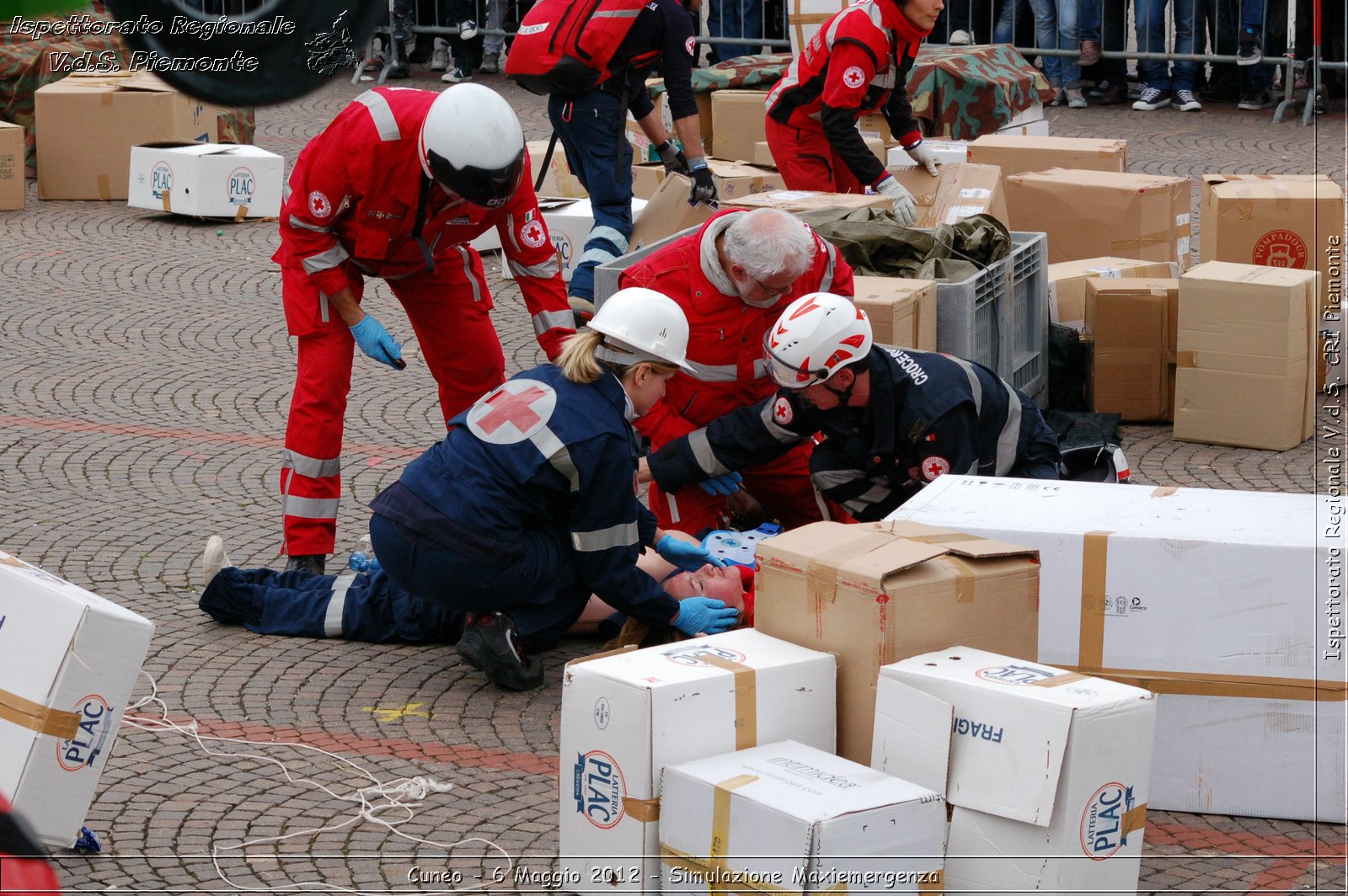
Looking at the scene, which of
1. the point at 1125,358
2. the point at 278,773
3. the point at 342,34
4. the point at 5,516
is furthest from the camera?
the point at 1125,358

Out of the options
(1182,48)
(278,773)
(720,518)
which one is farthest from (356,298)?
(1182,48)

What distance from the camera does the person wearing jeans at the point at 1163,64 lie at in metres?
12.6

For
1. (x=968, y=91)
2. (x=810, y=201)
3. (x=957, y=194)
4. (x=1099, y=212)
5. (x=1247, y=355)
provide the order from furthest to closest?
(x=968, y=91) → (x=1099, y=212) → (x=957, y=194) → (x=810, y=201) → (x=1247, y=355)

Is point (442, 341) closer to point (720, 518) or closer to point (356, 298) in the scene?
point (356, 298)

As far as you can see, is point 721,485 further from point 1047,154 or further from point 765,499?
point 1047,154

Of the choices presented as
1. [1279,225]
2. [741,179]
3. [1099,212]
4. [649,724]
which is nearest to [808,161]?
[741,179]

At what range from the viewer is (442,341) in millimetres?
5227

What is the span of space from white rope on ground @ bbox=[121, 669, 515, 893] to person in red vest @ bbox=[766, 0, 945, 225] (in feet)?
12.9

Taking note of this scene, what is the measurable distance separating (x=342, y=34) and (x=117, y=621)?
1.75m

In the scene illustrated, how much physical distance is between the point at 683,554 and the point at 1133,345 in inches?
107

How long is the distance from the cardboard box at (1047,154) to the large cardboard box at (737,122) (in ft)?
5.43

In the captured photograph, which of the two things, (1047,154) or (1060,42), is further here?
(1060,42)

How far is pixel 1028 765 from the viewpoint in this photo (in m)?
2.96

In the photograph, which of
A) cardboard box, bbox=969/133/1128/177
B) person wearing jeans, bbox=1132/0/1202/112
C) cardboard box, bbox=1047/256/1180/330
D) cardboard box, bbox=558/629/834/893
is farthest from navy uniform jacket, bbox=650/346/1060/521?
person wearing jeans, bbox=1132/0/1202/112
